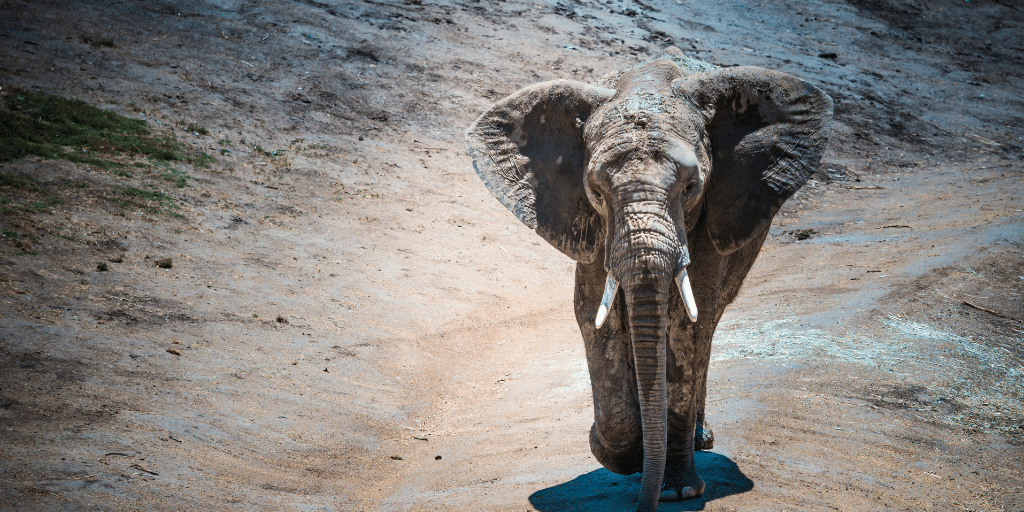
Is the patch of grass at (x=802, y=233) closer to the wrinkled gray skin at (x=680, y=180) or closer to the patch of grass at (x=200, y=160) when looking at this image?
the wrinkled gray skin at (x=680, y=180)

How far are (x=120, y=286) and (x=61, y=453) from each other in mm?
3667

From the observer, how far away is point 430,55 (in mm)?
18266

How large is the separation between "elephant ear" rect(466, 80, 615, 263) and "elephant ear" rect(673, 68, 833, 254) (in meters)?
0.70

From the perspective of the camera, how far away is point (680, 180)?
167 inches

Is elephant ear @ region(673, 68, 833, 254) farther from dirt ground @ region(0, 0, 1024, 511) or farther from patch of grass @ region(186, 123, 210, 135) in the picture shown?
patch of grass @ region(186, 123, 210, 135)

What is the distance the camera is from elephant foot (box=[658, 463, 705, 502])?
15.5ft

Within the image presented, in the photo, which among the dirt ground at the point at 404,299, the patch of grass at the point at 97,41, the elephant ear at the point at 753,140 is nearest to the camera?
the elephant ear at the point at 753,140

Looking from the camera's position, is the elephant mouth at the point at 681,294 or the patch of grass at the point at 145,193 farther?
the patch of grass at the point at 145,193

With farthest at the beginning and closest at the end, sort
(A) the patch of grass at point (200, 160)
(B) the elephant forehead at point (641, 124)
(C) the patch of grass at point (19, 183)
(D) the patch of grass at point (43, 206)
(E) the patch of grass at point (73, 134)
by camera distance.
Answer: (A) the patch of grass at point (200, 160)
(E) the patch of grass at point (73, 134)
(C) the patch of grass at point (19, 183)
(D) the patch of grass at point (43, 206)
(B) the elephant forehead at point (641, 124)

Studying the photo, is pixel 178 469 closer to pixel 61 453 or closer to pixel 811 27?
pixel 61 453

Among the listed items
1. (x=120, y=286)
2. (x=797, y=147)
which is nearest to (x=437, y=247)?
(x=120, y=286)

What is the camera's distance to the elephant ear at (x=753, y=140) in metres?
4.68

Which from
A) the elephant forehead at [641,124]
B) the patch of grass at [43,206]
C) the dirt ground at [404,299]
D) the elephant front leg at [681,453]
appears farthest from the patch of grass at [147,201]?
the elephant front leg at [681,453]

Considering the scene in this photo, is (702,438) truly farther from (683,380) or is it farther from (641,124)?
(641,124)
